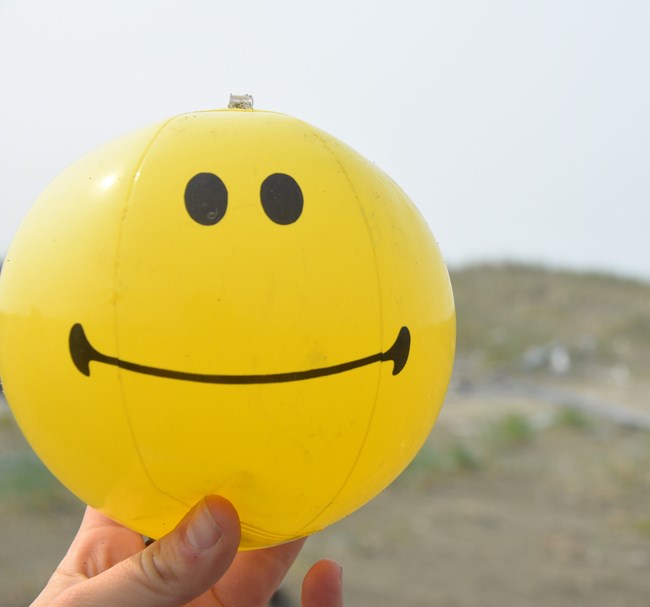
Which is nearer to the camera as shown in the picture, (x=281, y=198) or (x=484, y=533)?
(x=281, y=198)

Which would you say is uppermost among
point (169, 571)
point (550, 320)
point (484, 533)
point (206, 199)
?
point (206, 199)

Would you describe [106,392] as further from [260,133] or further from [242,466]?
[260,133]

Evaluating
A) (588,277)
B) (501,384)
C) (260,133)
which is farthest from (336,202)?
(588,277)

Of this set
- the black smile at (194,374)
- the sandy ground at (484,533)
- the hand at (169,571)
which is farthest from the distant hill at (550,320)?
the black smile at (194,374)

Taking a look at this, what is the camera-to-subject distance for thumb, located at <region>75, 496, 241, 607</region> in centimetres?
163

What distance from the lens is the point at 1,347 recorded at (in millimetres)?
1781

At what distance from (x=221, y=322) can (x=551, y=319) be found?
47.2 feet

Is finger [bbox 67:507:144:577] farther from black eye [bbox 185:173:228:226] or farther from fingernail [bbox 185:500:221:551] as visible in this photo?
black eye [bbox 185:173:228:226]

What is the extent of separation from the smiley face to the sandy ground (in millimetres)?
3085

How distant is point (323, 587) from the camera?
2.18 m

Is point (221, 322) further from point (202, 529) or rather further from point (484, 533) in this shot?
point (484, 533)

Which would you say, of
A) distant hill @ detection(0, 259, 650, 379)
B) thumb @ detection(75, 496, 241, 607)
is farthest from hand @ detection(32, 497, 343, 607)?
distant hill @ detection(0, 259, 650, 379)

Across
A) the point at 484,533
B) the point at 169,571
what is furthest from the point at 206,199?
the point at 484,533

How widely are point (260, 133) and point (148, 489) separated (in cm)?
68
